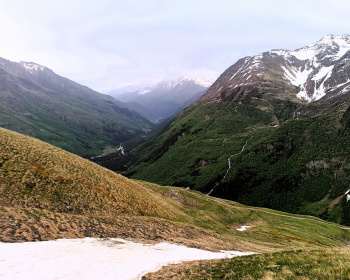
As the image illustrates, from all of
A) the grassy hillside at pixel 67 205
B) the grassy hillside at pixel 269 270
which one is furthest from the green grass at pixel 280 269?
the grassy hillside at pixel 67 205

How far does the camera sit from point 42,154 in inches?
1329

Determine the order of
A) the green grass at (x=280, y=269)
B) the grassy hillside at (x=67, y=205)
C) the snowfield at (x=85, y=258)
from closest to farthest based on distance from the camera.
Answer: the green grass at (x=280, y=269)
the snowfield at (x=85, y=258)
the grassy hillside at (x=67, y=205)

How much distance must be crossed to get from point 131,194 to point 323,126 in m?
216

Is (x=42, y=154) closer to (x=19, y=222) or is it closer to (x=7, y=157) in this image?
(x=7, y=157)

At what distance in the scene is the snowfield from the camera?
12.0m

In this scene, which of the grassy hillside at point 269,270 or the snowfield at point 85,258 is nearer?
the grassy hillside at point 269,270

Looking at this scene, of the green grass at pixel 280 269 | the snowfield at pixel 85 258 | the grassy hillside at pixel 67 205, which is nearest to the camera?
the green grass at pixel 280 269

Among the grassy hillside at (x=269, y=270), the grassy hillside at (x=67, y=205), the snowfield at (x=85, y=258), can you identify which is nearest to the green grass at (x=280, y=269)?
the grassy hillside at (x=269, y=270)

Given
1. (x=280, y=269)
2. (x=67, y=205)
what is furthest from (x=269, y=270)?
(x=67, y=205)

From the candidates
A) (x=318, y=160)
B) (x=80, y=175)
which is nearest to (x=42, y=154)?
(x=80, y=175)

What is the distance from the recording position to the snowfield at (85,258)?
12.0m

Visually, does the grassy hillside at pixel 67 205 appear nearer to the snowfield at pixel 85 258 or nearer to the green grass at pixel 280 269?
the snowfield at pixel 85 258

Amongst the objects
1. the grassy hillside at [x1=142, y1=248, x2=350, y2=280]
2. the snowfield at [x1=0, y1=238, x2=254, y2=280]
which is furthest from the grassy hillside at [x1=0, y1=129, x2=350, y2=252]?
the grassy hillside at [x1=142, y1=248, x2=350, y2=280]

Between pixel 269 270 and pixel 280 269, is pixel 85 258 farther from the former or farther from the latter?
pixel 280 269
